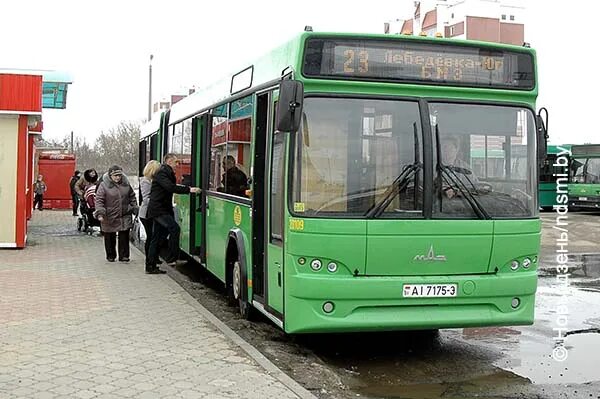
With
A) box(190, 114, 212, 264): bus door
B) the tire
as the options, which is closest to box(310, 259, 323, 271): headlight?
the tire

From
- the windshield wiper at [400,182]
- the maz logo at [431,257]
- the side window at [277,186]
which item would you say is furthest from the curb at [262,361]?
the windshield wiper at [400,182]

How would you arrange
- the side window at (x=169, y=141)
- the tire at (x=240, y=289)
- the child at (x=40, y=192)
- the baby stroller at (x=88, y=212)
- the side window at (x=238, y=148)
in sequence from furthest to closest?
1. the child at (x=40, y=192)
2. the baby stroller at (x=88, y=212)
3. the side window at (x=169, y=141)
4. the tire at (x=240, y=289)
5. the side window at (x=238, y=148)

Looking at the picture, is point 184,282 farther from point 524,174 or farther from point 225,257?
point 524,174

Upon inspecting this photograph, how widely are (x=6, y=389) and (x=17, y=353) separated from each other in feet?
3.95

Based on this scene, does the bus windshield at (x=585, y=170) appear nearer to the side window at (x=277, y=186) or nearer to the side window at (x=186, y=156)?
the side window at (x=186, y=156)

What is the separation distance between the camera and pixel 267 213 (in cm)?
784

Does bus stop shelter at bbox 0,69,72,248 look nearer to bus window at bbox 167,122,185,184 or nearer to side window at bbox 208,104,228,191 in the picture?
bus window at bbox 167,122,185,184

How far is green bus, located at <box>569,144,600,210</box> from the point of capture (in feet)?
110

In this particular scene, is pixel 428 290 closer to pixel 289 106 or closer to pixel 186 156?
pixel 289 106

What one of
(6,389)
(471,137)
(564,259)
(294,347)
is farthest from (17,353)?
(564,259)

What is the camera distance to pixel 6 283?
37.2ft

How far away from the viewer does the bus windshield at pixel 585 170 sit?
3369cm

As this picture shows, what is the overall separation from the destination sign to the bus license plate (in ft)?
6.22

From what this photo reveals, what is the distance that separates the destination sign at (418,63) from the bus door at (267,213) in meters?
0.87
